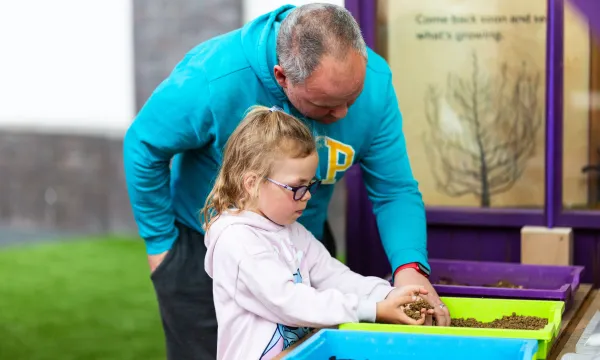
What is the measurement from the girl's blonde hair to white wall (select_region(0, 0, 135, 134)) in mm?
5934

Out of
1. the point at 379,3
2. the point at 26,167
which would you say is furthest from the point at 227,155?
the point at 26,167

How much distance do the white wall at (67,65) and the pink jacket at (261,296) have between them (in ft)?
19.8

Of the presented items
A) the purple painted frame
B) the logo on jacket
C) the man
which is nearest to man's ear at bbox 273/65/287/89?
the man

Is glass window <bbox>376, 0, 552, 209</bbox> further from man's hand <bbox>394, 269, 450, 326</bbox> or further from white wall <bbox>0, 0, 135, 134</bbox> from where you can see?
white wall <bbox>0, 0, 135, 134</bbox>

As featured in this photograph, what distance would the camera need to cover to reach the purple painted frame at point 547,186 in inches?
124

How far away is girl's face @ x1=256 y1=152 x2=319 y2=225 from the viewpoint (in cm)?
212

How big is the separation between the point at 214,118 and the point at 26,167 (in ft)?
21.5

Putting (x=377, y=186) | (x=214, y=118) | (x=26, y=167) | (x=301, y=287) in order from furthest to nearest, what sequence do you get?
(x=26, y=167) → (x=377, y=186) → (x=214, y=118) → (x=301, y=287)

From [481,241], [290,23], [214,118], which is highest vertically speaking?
[290,23]

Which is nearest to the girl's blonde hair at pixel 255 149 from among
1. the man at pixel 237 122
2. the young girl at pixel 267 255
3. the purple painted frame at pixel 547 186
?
the young girl at pixel 267 255

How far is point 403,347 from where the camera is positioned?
1.96m

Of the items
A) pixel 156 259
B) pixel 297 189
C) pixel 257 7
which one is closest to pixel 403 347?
pixel 297 189

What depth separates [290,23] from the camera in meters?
2.27

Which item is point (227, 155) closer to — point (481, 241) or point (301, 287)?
point (301, 287)
